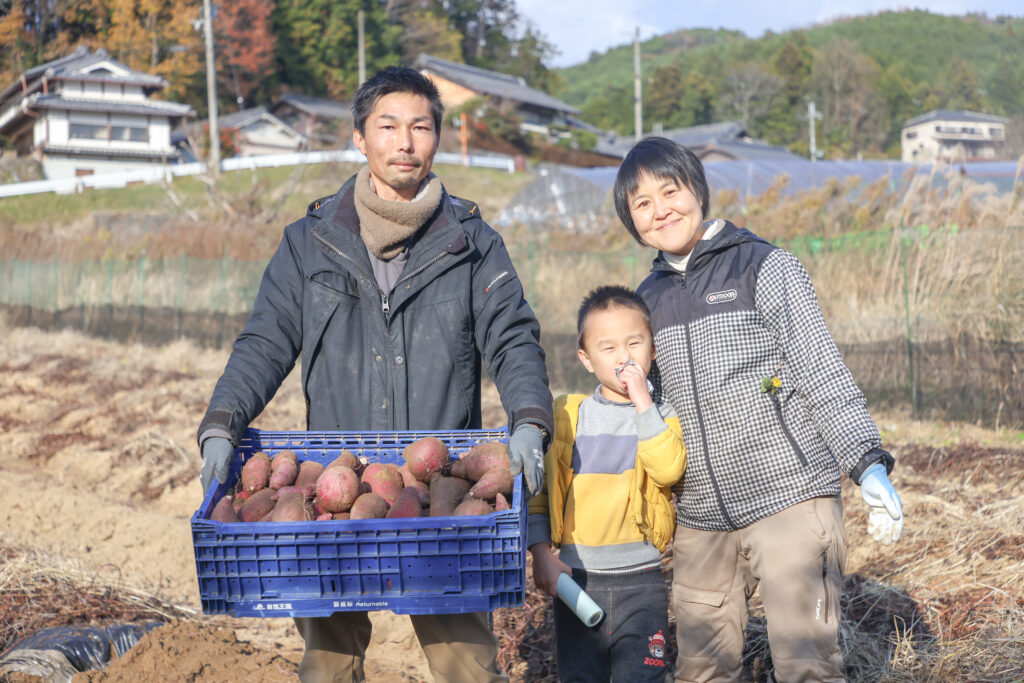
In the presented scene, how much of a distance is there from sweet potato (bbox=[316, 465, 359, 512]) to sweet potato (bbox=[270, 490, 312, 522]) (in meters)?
0.05

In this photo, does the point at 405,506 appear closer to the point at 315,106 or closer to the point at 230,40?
the point at 315,106

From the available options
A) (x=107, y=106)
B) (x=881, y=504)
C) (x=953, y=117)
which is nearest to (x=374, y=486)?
(x=881, y=504)

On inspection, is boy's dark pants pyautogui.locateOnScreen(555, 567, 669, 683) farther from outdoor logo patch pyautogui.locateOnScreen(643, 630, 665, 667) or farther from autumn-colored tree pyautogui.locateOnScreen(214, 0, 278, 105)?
autumn-colored tree pyautogui.locateOnScreen(214, 0, 278, 105)

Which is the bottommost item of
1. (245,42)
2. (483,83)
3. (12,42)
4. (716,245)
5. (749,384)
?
(749,384)

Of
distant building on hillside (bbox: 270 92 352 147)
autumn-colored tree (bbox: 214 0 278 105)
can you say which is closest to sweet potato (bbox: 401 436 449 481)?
distant building on hillside (bbox: 270 92 352 147)

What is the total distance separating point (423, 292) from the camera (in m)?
2.71

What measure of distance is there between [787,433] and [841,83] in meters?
65.8

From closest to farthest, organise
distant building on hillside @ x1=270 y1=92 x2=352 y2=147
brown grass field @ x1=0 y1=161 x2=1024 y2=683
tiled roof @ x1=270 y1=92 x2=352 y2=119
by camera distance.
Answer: brown grass field @ x1=0 y1=161 x2=1024 y2=683 < distant building on hillside @ x1=270 y1=92 x2=352 y2=147 < tiled roof @ x1=270 y1=92 x2=352 y2=119

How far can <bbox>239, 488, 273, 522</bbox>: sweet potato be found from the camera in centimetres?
231

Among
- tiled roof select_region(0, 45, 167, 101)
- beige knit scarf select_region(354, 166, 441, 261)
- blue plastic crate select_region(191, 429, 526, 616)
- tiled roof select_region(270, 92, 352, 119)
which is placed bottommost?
blue plastic crate select_region(191, 429, 526, 616)

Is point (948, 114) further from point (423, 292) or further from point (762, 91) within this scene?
point (423, 292)

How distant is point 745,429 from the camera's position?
263 centimetres

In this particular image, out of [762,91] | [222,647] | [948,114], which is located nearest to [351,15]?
[762,91]

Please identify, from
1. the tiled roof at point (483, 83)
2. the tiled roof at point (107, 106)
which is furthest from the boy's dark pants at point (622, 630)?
the tiled roof at point (483, 83)
